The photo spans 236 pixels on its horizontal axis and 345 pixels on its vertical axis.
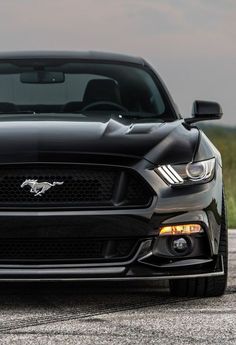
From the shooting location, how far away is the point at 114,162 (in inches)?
238

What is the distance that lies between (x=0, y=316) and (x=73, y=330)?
62 centimetres

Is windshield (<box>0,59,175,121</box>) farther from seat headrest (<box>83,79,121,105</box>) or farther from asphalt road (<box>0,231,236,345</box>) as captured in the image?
asphalt road (<box>0,231,236,345</box>)

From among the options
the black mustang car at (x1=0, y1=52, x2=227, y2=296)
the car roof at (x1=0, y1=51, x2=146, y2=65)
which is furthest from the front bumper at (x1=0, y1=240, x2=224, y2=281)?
the car roof at (x1=0, y1=51, x2=146, y2=65)

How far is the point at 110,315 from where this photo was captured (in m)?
6.00

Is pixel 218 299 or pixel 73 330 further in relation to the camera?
pixel 218 299

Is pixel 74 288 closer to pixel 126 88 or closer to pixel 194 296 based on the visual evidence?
pixel 194 296

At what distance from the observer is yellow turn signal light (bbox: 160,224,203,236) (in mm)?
6094

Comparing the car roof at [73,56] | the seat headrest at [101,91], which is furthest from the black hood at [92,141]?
the car roof at [73,56]

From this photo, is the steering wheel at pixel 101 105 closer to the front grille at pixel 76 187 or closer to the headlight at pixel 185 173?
the headlight at pixel 185 173

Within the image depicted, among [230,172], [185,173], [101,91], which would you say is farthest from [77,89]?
[230,172]

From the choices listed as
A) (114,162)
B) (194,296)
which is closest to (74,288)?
(194,296)

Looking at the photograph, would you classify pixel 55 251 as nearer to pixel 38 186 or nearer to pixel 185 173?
pixel 38 186

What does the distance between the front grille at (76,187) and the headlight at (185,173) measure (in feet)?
0.45

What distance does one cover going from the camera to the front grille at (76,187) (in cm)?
602
